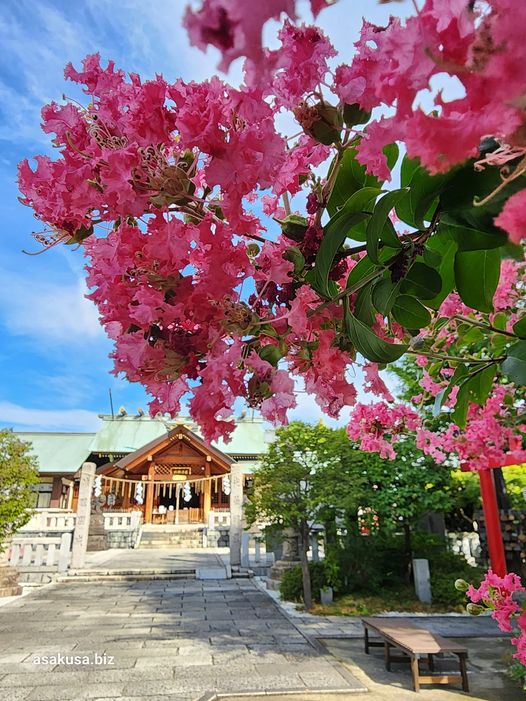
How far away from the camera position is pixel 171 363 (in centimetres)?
95

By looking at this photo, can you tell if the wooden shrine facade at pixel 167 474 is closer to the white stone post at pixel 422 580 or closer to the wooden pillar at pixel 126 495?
the wooden pillar at pixel 126 495

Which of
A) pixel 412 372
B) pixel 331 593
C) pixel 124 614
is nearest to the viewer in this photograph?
pixel 124 614

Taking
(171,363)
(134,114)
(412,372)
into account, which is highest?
(412,372)

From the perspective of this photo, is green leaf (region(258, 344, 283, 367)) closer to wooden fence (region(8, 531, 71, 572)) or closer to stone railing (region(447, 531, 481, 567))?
stone railing (region(447, 531, 481, 567))

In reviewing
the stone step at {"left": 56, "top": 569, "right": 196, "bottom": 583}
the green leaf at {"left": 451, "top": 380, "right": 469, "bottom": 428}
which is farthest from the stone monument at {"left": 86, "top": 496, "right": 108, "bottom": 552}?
the green leaf at {"left": 451, "top": 380, "right": 469, "bottom": 428}

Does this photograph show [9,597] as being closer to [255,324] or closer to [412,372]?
[412,372]

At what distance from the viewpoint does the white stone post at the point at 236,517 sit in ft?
40.8

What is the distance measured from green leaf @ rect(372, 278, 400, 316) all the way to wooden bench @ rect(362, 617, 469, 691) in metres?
4.76

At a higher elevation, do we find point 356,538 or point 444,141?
point 444,141

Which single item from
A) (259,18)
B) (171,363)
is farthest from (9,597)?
(259,18)

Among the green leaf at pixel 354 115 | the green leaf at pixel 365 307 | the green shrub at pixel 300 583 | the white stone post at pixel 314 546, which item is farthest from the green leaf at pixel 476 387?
the white stone post at pixel 314 546

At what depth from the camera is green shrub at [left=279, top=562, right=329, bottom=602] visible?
28.2 ft

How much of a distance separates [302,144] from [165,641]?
6519 mm

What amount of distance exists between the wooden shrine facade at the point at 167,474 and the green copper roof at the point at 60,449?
5.15 ft
